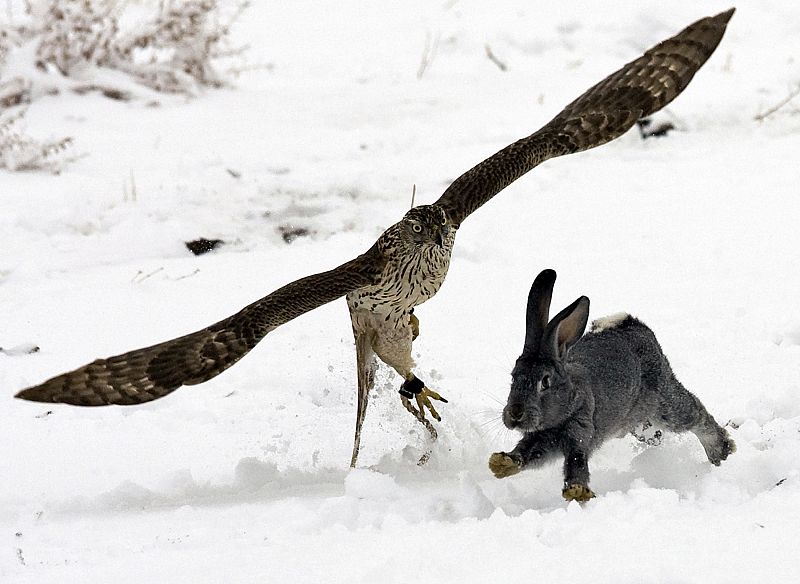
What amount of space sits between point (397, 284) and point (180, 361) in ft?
3.24

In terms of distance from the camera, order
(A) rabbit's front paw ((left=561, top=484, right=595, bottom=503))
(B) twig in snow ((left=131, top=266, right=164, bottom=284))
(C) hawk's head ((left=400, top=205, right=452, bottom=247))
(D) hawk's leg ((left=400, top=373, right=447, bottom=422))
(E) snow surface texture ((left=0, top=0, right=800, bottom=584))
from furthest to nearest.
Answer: (B) twig in snow ((left=131, top=266, right=164, bottom=284))
(D) hawk's leg ((left=400, top=373, right=447, bottom=422))
(C) hawk's head ((left=400, top=205, right=452, bottom=247))
(A) rabbit's front paw ((left=561, top=484, right=595, bottom=503))
(E) snow surface texture ((left=0, top=0, right=800, bottom=584))

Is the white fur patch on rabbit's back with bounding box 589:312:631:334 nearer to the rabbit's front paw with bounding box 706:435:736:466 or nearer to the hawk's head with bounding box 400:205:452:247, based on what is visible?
the rabbit's front paw with bounding box 706:435:736:466

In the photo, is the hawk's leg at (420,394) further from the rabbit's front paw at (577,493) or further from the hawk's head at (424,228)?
the rabbit's front paw at (577,493)

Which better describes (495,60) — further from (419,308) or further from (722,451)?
(722,451)

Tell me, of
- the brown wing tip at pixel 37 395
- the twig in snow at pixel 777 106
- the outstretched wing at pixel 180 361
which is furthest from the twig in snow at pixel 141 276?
the twig in snow at pixel 777 106

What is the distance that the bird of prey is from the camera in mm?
4332

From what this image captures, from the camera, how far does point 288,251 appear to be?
7500 mm

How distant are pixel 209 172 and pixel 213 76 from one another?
2.06 metres

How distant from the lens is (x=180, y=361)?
439cm

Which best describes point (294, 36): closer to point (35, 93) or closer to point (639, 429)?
point (35, 93)

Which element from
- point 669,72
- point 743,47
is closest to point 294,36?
point 743,47

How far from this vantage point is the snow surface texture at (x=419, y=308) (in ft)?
12.7

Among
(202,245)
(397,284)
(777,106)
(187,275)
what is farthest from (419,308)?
(777,106)

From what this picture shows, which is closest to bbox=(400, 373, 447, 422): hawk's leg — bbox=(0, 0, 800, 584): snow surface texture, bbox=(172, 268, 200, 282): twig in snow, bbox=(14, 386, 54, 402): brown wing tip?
bbox=(0, 0, 800, 584): snow surface texture
